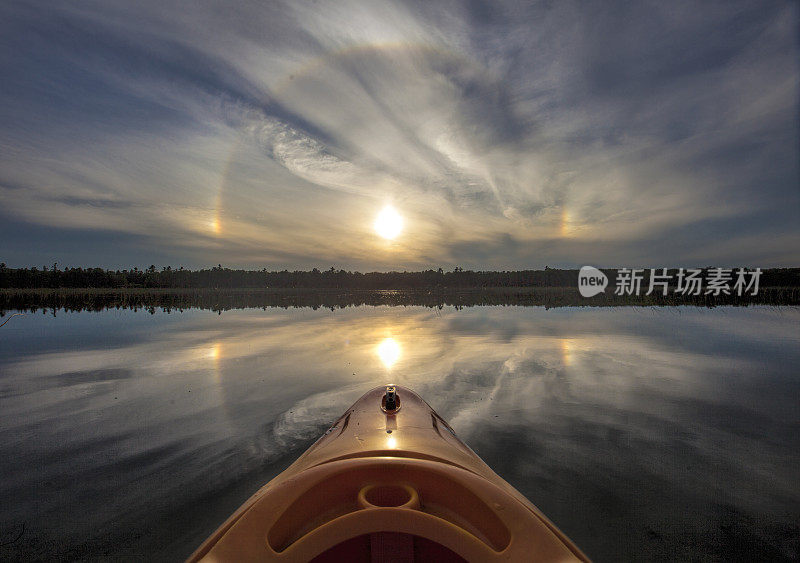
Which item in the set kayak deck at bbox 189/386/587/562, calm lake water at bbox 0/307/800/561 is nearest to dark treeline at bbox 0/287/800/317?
calm lake water at bbox 0/307/800/561

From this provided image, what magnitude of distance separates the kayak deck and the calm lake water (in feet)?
6.65

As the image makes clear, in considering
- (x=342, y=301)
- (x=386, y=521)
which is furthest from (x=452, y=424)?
(x=342, y=301)

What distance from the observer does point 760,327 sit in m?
19.6

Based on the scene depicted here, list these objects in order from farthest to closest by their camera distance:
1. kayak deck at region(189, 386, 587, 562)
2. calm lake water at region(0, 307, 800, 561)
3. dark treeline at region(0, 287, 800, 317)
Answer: dark treeline at region(0, 287, 800, 317), calm lake water at region(0, 307, 800, 561), kayak deck at region(189, 386, 587, 562)

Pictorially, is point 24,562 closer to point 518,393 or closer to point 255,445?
point 255,445

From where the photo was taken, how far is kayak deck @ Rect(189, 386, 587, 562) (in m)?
1.82

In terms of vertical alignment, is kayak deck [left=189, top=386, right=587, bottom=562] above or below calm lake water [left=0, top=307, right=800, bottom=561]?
above

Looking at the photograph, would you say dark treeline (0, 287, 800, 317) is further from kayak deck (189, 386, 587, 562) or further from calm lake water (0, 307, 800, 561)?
kayak deck (189, 386, 587, 562)

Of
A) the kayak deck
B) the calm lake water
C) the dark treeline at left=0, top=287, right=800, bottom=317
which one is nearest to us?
the kayak deck

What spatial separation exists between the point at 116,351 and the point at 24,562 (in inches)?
483

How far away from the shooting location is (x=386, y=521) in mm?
1869

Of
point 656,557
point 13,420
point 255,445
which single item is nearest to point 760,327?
point 656,557

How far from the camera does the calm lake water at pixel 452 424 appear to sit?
3.72 meters

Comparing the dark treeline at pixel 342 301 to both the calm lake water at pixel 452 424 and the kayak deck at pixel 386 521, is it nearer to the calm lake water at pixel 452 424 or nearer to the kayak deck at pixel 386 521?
the calm lake water at pixel 452 424
